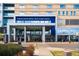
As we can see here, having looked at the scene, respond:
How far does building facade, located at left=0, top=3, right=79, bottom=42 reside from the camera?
6891 millimetres

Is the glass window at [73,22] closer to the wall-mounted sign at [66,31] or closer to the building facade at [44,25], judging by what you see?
the building facade at [44,25]

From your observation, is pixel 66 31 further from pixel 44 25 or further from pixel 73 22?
pixel 44 25

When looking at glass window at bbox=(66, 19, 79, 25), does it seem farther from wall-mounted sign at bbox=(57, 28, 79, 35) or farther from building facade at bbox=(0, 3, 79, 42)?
wall-mounted sign at bbox=(57, 28, 79, 35)

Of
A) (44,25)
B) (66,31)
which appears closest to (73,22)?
(66,31)

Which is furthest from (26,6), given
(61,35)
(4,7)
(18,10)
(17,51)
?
(4,7)

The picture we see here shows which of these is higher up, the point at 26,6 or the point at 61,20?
the point at 26,6

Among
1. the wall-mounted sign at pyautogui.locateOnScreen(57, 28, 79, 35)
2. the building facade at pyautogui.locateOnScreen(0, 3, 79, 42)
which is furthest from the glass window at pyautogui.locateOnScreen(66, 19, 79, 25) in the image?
the wall-mounted sign at pyautogui.locateOnScreen(57, 28, 79, 35)

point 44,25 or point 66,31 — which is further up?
point 44,25

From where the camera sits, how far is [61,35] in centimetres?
746

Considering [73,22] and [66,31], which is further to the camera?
[73,22]

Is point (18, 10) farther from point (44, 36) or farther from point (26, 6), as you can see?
point (44, 36)

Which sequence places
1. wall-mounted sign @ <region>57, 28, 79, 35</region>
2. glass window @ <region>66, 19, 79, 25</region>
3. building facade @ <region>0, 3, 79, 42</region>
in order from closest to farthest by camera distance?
1. building facade @ <region>0, 3, 79, 42</region>
2. wall-mounted sign @ <region>57, 28, 79, 35</region>
3. glass window @ <region>66, 19, 79, 25</region>

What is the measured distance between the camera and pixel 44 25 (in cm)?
806

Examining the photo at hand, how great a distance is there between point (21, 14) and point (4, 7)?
17.4 feet
